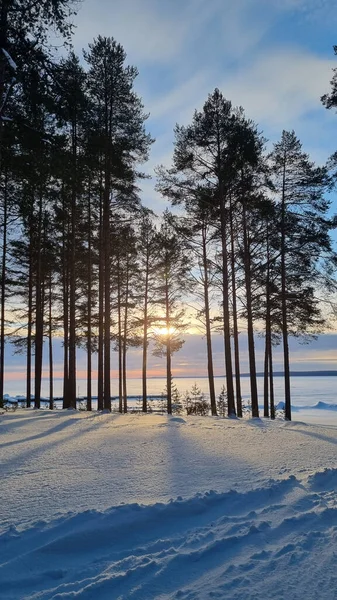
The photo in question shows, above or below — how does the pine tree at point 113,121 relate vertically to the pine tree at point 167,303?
above

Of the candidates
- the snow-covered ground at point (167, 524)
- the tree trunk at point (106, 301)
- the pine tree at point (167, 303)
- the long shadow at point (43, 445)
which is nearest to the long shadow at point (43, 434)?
the long shadow at point (43, 445)

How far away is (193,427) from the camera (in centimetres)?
693

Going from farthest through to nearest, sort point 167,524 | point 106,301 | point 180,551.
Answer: point 106,301 < point 167,524 < point 180,551

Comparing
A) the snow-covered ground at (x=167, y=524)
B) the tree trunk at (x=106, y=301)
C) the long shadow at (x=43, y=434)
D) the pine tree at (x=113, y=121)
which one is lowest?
the long shadow at (x=43, y=434)

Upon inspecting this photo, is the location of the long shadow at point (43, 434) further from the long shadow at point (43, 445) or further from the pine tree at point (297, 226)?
the pine tree at point (297, 226)

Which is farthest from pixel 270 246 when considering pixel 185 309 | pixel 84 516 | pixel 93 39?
pixel 84 516

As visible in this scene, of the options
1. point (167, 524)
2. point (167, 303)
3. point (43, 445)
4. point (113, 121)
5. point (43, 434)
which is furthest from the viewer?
point (167, 303)

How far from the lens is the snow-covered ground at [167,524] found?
1.95 meters

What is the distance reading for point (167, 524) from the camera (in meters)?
2.68

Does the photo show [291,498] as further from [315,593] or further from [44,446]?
[44,446]

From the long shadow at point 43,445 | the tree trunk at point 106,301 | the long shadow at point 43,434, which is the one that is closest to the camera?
the long shadow at point 43,445

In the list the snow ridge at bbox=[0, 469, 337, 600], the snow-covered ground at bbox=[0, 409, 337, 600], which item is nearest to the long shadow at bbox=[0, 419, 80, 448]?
the snow-covered ground at bbox=[0, 409, 337, 600]

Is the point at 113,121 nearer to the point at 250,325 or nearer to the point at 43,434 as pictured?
the point at 250,325

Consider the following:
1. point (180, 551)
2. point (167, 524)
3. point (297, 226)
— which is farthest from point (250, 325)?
point (180, 551)
